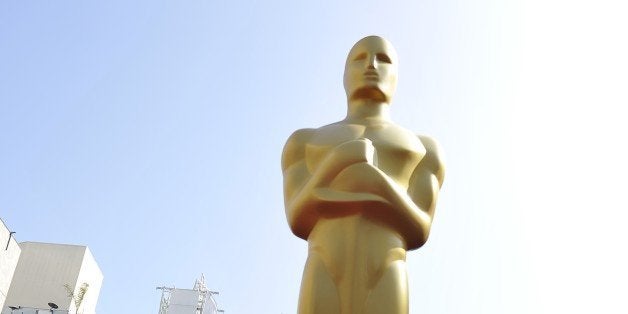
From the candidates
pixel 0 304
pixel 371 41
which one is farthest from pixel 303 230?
pixel 0 304

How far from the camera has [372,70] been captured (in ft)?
Answer: 24.6

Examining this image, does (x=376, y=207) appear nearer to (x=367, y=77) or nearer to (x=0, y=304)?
(x=367, y=77)

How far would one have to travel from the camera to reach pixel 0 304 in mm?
28641

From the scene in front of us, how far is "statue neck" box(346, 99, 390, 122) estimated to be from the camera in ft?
24.3

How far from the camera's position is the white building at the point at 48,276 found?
37938 millimetres

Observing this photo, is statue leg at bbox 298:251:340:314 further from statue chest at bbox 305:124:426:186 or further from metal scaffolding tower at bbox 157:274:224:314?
metal scaffolding tower at bbox 157:274:224:314

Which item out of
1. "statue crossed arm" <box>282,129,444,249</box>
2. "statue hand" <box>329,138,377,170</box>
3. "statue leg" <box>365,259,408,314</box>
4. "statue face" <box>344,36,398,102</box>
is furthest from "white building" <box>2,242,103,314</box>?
"statue leg" <box>365,259,408,314</box>

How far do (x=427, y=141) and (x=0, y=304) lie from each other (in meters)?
27.1

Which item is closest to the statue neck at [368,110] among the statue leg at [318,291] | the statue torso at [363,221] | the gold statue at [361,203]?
the gold statue at [361,203]

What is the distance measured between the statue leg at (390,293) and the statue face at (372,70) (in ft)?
7.10

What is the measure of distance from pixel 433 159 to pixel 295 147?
4.98ft

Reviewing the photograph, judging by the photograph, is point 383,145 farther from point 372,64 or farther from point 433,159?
point 372,64

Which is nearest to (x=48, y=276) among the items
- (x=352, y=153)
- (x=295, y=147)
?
(x=295, y=147)

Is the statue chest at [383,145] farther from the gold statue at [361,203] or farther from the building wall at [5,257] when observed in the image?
the building wall at [5,257]
